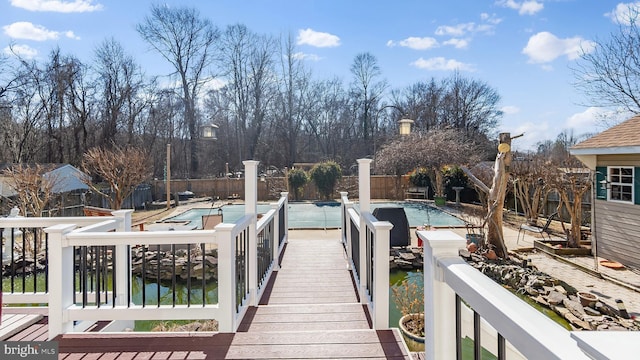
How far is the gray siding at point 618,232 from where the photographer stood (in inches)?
277

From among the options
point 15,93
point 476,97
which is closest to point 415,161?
point 476,97

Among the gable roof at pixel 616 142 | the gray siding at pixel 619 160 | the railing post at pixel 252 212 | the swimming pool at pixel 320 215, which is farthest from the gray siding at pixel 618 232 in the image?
the railing post at pixel 252 212

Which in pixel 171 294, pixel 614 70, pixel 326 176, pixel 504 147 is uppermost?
pixel 614 70

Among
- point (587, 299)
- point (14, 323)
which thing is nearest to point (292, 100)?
point (587, 299)

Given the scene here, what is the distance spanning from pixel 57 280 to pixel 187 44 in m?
24.0

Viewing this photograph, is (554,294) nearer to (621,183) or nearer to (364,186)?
(621,183)

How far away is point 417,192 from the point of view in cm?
1841

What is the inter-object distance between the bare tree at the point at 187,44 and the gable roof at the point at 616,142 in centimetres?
2131

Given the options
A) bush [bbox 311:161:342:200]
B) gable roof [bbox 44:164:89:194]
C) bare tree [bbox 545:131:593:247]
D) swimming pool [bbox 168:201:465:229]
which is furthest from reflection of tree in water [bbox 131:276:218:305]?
bush [bbox 311:161:342:200]

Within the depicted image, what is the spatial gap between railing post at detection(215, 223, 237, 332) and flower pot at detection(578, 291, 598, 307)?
5.10 metres

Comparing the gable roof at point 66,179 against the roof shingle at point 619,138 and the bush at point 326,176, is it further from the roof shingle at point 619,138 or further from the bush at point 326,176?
the roof shingle at point 619,138

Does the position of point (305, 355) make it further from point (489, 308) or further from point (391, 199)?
point (391, 199)

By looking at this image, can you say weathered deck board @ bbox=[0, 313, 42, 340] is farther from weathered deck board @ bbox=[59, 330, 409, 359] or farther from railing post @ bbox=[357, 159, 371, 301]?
railing post @ bbox=[357, 159, 371, 301]

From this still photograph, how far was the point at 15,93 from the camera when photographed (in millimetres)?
17875
